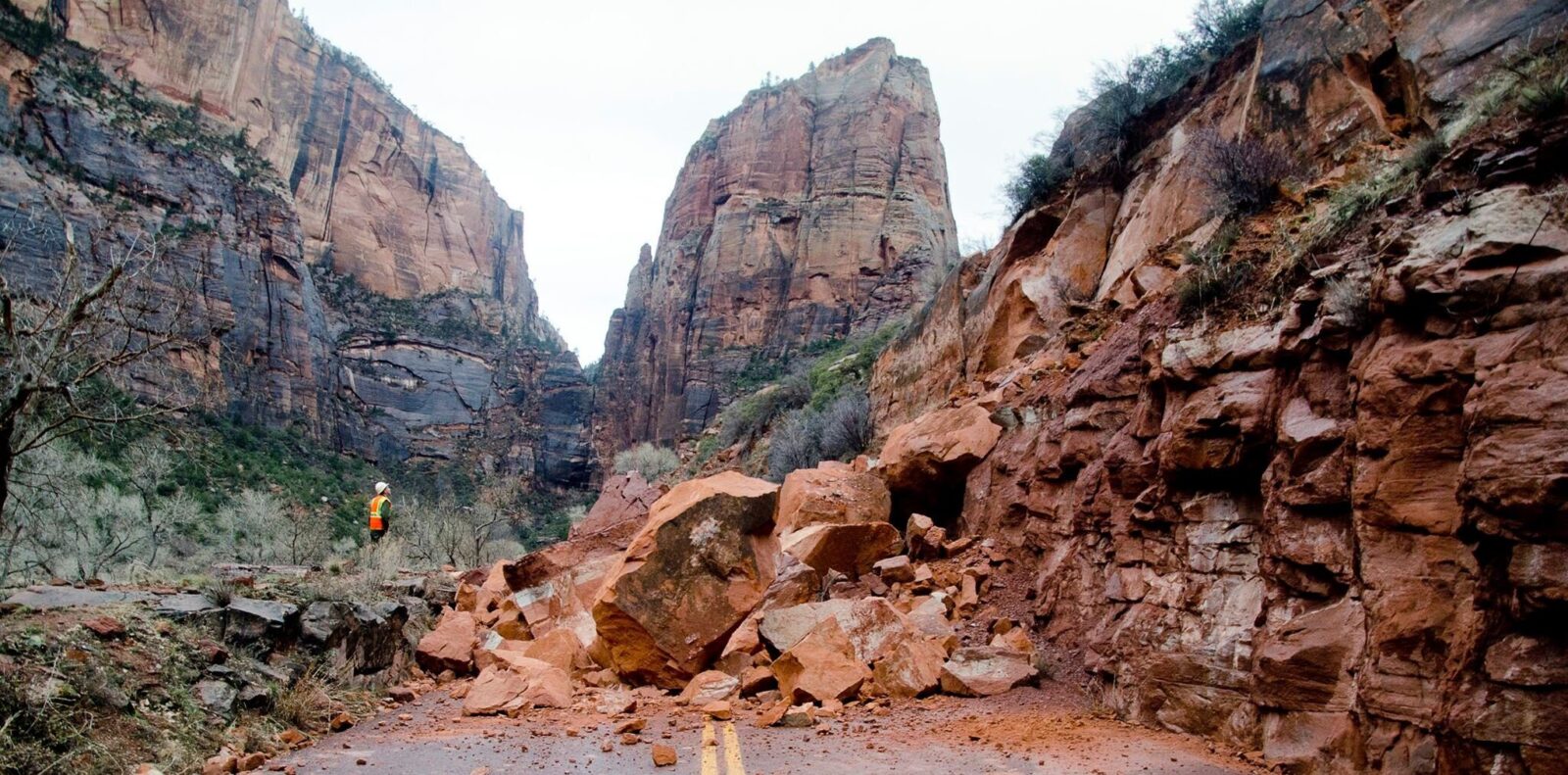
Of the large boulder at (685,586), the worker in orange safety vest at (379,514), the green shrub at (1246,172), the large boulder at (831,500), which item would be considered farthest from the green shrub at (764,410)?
the green shrub at (1246,172)

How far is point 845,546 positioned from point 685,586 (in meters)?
2.40

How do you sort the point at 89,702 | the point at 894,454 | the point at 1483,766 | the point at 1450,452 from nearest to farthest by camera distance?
the point at 1483,766
the point at 1450,452
the point at 89,702
the point at 894,454

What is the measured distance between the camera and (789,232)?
65312mm

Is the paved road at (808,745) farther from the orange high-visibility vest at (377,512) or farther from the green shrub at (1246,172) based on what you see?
the orange high-visibility vest at (377,512)

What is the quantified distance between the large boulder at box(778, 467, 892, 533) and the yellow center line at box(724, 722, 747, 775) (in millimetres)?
4482

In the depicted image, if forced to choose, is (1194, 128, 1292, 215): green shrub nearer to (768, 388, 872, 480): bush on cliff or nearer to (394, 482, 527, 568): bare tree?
(768, 388, 872, 480): bush on cliff

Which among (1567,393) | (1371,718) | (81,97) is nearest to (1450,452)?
(1567,393)

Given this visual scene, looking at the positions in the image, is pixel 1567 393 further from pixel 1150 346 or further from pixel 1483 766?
pixel 1150 346

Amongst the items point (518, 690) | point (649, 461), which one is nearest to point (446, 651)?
point (518, 690)

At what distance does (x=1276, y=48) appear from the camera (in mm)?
10359

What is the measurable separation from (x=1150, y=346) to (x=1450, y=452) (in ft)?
11.5

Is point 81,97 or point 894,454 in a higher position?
point 81,97

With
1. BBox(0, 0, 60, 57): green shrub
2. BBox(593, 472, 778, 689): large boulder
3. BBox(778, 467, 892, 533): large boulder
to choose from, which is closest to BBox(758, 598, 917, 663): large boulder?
BBox(593, 472, 778, 689): large boulder

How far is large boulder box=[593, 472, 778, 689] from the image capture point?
8.37 metres
